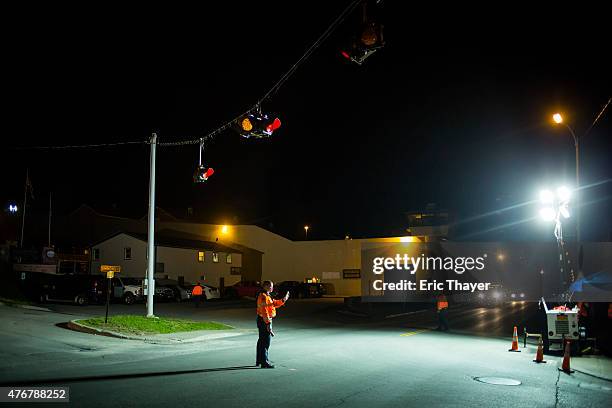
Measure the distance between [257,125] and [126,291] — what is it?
25.0 meters

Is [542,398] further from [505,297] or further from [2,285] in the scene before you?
[505,297]

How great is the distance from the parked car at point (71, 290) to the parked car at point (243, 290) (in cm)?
1598

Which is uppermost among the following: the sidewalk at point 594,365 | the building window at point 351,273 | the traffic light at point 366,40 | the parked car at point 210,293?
the traffic light at point 366,40

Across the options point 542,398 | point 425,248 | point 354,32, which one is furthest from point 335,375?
point 425,248

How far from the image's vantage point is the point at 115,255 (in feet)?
161

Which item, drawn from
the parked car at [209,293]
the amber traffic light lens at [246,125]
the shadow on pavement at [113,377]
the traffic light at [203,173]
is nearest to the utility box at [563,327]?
the shadow on pavement at [113,377]

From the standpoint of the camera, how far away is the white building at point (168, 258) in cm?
4788

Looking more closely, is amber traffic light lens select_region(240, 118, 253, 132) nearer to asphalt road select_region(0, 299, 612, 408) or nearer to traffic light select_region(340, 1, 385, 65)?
asphalt road select_region(0, 299, 612, 408)

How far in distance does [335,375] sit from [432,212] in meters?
64.7

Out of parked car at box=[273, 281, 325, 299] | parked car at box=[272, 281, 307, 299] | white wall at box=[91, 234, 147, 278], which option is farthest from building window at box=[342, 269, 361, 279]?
white wall at box=[91, 234, 147, 278]

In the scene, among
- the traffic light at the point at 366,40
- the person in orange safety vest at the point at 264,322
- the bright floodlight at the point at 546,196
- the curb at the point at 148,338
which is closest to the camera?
the traffic light at the point at 366,40

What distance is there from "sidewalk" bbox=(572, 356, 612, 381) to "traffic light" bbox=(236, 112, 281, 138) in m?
9.03

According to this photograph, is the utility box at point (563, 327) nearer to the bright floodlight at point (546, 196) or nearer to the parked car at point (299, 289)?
the bright floodlight at point (546, 196)

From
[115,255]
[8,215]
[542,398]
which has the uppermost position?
[8,215]
